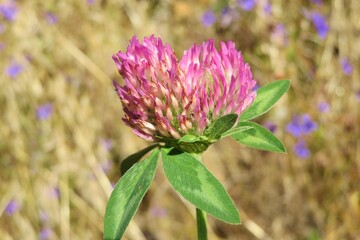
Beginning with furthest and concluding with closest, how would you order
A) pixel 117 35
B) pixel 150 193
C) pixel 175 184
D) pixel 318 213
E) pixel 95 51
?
pixel 117 35 → pixel 95 51 → pixel 150 193 → pixel 318 213 → pixel 175 184

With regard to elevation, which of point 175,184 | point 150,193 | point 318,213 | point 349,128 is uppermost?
point 175,184

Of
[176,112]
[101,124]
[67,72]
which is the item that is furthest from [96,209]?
[176,112]

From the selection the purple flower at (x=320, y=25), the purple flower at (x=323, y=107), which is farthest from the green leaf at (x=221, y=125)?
the purple flower at (x=320, y=25)

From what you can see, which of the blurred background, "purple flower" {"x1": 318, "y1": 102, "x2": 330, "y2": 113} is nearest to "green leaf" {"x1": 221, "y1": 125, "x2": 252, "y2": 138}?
the blurred background

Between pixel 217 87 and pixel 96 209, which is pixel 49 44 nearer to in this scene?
pixel 96 209

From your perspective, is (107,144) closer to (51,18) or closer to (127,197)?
(51,18)

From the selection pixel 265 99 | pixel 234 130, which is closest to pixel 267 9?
pixel 265 99
